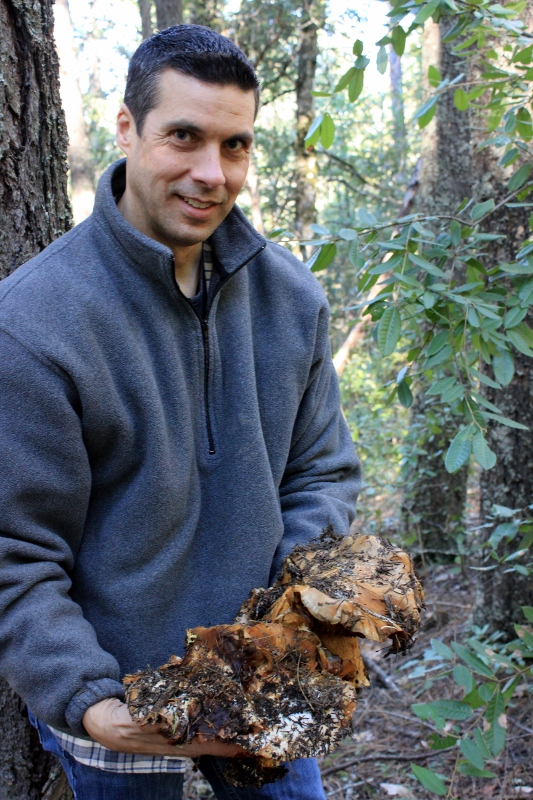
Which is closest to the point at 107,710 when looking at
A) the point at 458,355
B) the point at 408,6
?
the point at 458,355

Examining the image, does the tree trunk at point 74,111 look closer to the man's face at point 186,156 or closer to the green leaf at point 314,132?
the green leaf at point 314,132

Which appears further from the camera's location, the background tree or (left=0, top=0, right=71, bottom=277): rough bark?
the background tree

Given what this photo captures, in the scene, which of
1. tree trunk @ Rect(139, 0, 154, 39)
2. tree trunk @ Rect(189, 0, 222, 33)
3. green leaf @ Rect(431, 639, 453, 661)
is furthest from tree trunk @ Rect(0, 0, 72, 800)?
tree trunk @ Rect(189, 0, 222, 33)

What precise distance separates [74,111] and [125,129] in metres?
6.75

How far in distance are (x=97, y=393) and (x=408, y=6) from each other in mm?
1624

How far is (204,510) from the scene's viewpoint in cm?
196

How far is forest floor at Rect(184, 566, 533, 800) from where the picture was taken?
332 cm

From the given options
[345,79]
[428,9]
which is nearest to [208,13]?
[345,79]

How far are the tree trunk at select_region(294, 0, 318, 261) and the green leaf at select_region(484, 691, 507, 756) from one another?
21.5 feet

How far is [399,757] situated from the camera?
364 cm

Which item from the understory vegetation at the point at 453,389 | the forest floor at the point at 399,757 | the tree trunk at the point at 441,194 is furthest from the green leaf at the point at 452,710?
the tree trunk at the point at 441,194

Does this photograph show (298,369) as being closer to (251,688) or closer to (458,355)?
(458,355)

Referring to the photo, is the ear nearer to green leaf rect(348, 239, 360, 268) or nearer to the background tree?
green leaf rect(348, 239, 360, 268)

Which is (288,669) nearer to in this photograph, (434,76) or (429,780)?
(429,780)
